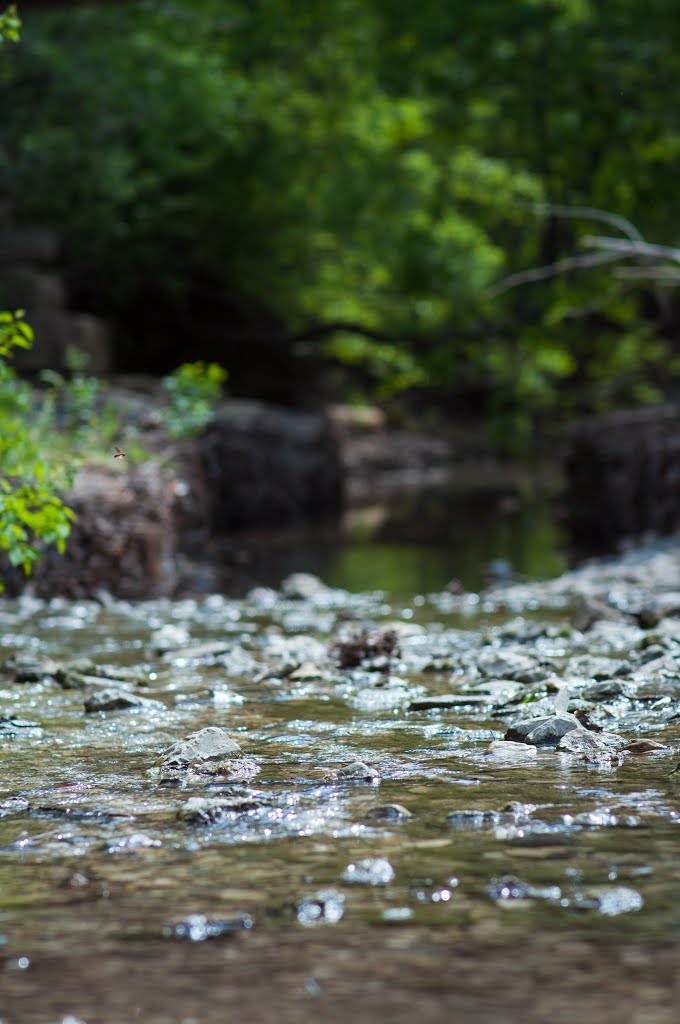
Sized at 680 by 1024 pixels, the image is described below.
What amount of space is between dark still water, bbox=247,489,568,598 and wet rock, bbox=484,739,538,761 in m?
5.75

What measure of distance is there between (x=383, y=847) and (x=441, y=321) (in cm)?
1872

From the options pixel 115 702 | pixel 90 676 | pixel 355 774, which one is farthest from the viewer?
pixel 90 676

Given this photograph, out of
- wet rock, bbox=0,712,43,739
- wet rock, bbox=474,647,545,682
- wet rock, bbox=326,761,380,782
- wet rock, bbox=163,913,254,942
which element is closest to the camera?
wet rock, bbox=163,913,254,942

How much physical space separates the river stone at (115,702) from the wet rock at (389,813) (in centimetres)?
192

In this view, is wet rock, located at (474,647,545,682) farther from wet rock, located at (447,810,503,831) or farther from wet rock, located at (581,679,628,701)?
wet rock, located at (447,810,503,831)

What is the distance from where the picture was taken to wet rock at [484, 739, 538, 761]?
4184 mm

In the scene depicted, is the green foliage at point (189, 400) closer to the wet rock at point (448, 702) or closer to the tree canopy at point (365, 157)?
the tree canopy at point (365, 157)

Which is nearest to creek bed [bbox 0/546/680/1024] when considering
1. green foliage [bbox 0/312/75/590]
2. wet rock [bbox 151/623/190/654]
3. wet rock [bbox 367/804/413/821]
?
wet rock [bbox 367/804/413/821]

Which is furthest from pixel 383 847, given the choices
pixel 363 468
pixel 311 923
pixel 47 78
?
pixel 363 468

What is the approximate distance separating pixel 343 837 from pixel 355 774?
0.64 meters

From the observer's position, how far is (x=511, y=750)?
4.24m


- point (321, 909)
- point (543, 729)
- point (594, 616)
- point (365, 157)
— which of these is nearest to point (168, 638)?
point (594, 616)

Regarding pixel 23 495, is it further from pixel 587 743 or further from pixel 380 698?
pixel 587 743

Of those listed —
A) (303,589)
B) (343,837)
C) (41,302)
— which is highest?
(41,302)
